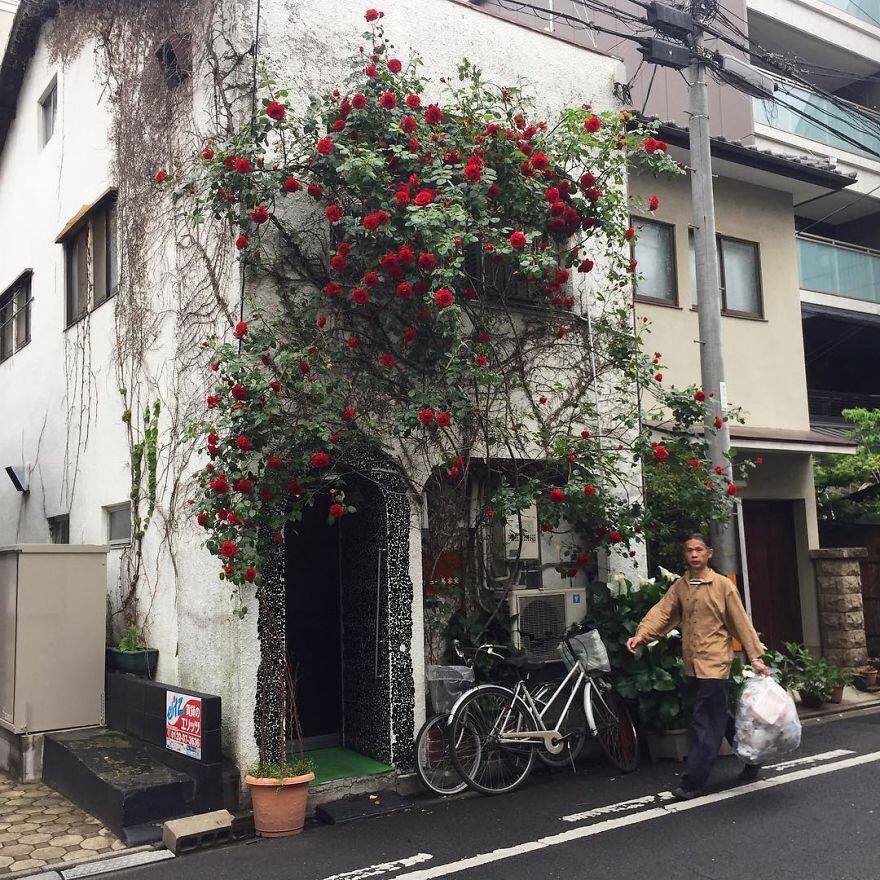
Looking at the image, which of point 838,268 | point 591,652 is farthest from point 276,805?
point 838,268

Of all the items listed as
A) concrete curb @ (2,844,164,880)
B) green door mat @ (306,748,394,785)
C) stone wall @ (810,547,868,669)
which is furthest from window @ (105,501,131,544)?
stone wall @ (810,547,868,669)

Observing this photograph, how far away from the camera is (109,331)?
9.98 meters

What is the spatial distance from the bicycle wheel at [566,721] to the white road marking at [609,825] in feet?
4.02

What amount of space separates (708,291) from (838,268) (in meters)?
9.03

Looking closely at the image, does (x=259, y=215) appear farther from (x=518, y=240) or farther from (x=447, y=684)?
(x=447, y=684)

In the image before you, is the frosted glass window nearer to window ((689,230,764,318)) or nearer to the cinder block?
window ((689,230,764,318))

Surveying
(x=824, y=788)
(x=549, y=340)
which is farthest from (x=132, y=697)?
(x=824, y=788)

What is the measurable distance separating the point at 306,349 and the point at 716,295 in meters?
4.62

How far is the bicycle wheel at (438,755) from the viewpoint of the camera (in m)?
7.34

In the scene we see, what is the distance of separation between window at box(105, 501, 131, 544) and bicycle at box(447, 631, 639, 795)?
3932 millimetres

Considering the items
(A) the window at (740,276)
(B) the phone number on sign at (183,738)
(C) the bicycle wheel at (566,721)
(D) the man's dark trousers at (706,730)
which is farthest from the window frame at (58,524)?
(A) the window at (740,276)

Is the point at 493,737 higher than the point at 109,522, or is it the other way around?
the point at 109,522

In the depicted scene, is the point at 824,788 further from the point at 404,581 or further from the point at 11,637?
the point at 11,637

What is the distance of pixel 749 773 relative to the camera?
24.2 feet
